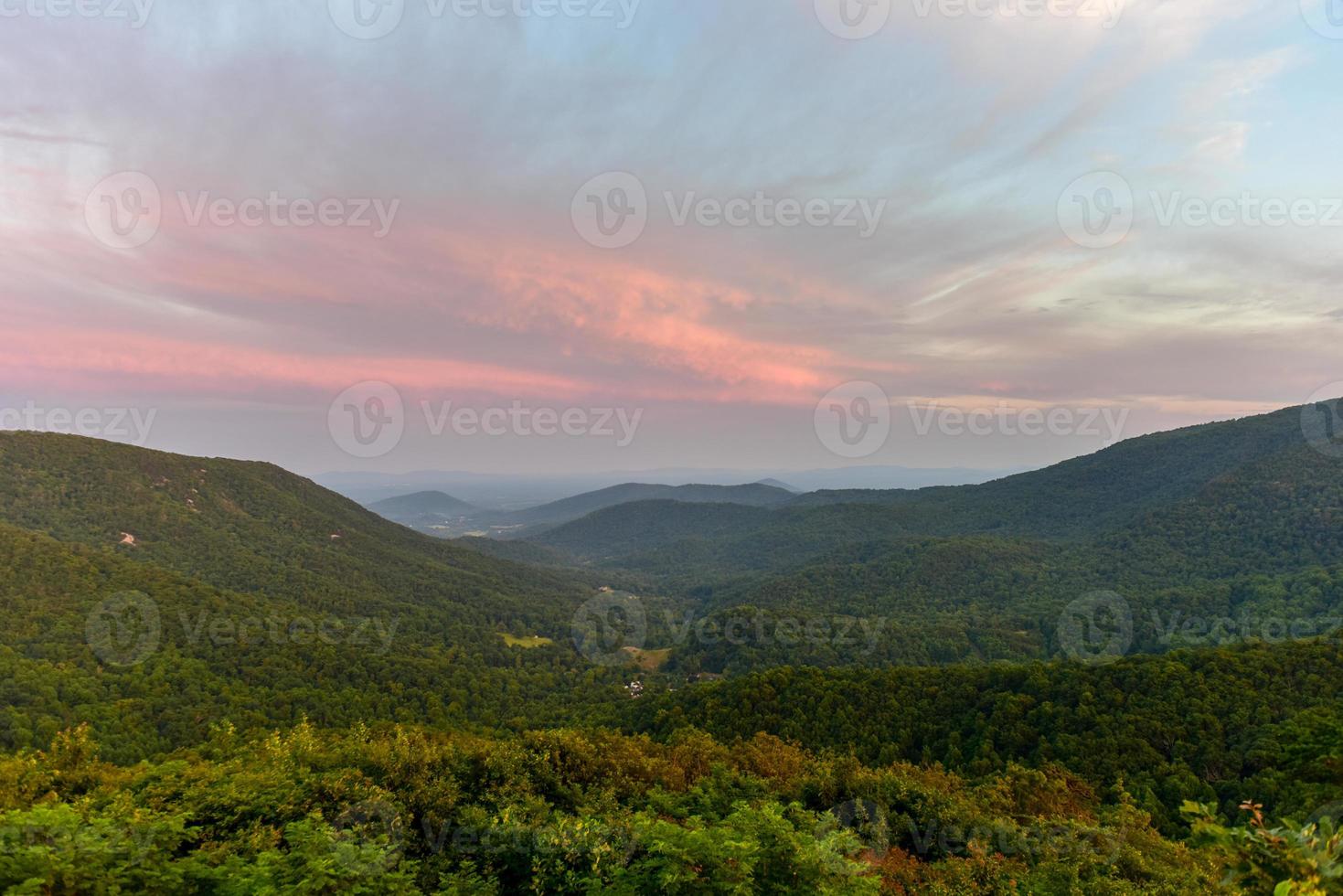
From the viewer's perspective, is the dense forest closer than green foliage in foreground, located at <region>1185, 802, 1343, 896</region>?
No

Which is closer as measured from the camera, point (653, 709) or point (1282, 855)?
point (1282, 855)

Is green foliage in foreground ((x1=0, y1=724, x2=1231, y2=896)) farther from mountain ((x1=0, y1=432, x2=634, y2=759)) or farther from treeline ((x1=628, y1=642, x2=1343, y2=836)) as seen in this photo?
mountain ((x1=0, y1=432, x2=634, y2=759))

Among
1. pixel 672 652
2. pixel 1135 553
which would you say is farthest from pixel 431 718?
pixel 1135 553

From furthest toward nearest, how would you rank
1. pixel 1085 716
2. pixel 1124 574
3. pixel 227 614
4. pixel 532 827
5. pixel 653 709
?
pixel 1124 574 < pixel 227 614 < pixel 653 709 < pixel 1085 716 < pixel 532 827

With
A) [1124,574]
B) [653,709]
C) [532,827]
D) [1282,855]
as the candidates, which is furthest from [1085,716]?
[1124,574]

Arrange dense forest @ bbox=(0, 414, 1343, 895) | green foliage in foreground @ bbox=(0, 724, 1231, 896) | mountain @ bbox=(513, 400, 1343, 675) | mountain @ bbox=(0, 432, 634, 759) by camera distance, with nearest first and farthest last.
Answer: green foliage in foreground @ bbox=(0, 724, 1231, 896)
dense forest @ bbox=(0, 414, 1343, 895)
mountain @ bbox=(0, 432, 634, 759)
mountain @ bbox=(513, 400, 1343, 675)

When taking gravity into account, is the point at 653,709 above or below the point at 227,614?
below

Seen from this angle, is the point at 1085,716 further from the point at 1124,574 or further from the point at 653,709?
the point at 1124,574

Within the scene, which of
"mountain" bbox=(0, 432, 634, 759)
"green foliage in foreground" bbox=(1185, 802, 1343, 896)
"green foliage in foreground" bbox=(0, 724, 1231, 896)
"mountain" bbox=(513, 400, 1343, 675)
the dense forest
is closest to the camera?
"green foliage in foreground" bbox=(1185, 802, 1343, 896)

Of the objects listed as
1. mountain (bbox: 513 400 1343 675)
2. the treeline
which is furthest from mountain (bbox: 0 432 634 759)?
mountain (bbox: 513 400 1343 675)

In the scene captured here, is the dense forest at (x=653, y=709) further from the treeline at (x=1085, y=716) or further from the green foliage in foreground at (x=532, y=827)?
the treeline at (x=1085, y=716)
